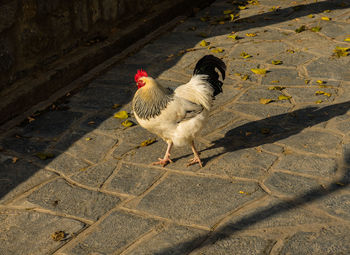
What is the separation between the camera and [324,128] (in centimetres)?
557

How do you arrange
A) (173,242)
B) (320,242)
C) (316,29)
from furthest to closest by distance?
(316,29) < (173,242) < (320,242)

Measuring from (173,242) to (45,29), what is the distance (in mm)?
4255

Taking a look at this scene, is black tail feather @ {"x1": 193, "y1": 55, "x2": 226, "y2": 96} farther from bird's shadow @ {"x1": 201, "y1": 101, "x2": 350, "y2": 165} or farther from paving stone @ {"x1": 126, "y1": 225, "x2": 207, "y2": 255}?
paving stone @ {"x1": 126, "y1": 225, "x2": 207, "y2": 255}

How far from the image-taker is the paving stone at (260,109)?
6.02 m

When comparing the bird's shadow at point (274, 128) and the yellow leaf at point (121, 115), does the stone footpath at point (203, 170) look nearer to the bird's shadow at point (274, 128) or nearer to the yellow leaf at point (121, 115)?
the bird's shadow at point (274, 128)

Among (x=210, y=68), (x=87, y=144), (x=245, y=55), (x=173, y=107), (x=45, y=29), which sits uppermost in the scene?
(x=45, y=29)

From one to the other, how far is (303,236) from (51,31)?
4.85 m

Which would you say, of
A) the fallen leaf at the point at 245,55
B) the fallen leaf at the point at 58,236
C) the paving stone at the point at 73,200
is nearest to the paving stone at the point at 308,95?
the fallen leaf at the point at 245,55

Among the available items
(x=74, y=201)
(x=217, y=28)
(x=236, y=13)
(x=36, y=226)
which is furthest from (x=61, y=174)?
(x=236, y=13)

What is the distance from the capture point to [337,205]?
14.0ft

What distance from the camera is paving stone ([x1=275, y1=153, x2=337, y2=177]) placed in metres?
4.76

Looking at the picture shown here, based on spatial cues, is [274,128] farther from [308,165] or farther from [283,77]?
[283,77]

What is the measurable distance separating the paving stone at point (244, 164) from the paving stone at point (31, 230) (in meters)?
1.55

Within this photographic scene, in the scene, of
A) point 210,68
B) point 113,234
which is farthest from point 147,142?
point 113,234
